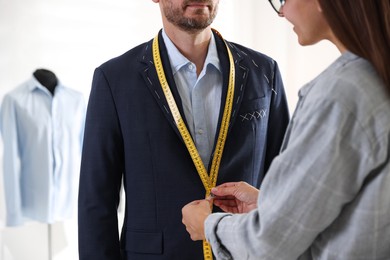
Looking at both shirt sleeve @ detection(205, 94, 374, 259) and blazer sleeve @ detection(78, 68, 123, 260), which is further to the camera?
blazer sleeve @ detection(78, 68, 123, 260)

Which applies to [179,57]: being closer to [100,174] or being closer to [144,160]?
[144,160]

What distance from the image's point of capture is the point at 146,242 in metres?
1.99

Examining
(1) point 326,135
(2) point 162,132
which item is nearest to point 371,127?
(1) point 326,135

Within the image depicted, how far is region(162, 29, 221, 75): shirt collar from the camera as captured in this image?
6.91 ft

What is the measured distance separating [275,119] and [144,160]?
561 mm

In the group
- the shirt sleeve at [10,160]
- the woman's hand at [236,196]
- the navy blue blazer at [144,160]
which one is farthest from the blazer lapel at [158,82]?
the shirt sleeve at [10,160]

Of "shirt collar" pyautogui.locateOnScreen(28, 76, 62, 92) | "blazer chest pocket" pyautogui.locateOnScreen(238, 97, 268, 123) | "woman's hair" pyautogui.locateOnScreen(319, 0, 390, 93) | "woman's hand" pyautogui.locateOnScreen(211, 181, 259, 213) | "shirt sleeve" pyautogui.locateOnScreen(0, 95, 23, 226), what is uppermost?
"woman's hair" pyautogui.locateOnScreen(319, 0, 390, 93)

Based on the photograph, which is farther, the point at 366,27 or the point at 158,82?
the point at 158,82

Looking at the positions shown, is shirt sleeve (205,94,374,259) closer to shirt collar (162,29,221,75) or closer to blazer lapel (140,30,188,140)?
blazer lapel (140,30,188,140)

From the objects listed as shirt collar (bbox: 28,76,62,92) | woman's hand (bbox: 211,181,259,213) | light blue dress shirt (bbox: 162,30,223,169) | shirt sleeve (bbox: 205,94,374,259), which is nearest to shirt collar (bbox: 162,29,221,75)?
light blue dress shirt (bbox: 162,30,223,169)

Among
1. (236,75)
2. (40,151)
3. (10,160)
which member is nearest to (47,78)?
(40,151)

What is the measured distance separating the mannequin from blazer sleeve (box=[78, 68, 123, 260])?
171 centimetres

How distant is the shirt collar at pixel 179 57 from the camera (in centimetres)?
211

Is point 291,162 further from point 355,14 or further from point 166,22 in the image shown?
point 166,22
